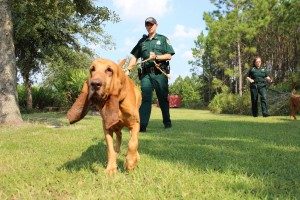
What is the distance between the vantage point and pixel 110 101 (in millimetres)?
4469

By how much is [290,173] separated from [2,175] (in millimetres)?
3267

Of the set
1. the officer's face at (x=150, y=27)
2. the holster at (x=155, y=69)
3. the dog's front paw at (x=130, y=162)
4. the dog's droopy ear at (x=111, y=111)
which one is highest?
the officer's face at (x=150, y=27)

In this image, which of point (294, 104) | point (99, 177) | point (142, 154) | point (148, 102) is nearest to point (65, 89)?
point (294, 104)

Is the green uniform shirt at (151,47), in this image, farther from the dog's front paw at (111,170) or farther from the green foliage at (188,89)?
the green foliage at (188,89)

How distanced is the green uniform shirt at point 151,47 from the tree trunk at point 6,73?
184 inches

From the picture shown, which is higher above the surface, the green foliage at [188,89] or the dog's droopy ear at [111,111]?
the green foliage at [188,89]

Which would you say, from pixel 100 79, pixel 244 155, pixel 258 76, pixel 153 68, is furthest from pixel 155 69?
pixel 258 76

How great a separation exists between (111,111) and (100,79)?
0.47 metres

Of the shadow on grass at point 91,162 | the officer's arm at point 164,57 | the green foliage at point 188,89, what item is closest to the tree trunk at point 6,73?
the officer's arm at point 164,57

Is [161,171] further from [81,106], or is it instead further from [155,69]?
[155,69]

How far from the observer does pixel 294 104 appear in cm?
1653

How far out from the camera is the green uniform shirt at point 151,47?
987cm

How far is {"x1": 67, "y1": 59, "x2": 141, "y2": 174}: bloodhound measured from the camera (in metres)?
4.27

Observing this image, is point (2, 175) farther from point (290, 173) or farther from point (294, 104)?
point (294, 104)
